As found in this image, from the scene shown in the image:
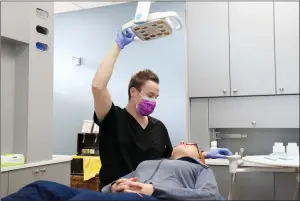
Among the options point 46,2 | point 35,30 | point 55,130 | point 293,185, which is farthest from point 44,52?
point 293,185

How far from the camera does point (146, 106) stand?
1.00m

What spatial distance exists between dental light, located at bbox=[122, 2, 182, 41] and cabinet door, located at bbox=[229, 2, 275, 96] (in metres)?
0.16

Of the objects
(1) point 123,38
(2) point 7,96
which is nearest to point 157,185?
(1) point 123,38

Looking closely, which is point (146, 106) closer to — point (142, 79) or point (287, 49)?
point (142, 79)

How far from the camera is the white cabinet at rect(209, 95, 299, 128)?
2.37 feet

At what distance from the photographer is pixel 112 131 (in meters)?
1.03

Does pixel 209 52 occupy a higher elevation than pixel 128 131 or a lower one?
higher

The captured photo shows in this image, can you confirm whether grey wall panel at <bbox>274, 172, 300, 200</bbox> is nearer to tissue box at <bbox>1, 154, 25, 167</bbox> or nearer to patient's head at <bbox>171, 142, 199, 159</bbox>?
patient's head at <bbox>171, 142, 199, 159</bbox>

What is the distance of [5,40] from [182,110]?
0.88 meters

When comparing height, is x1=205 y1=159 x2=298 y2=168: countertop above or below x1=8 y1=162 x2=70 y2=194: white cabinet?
above

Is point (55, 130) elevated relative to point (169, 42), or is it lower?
lower

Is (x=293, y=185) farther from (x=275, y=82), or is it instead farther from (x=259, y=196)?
(x=275, y=82)

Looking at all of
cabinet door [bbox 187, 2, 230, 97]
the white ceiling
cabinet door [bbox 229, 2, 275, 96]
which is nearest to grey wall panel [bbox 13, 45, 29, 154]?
the white ceiling

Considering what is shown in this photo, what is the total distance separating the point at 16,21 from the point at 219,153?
1063 millimetres
